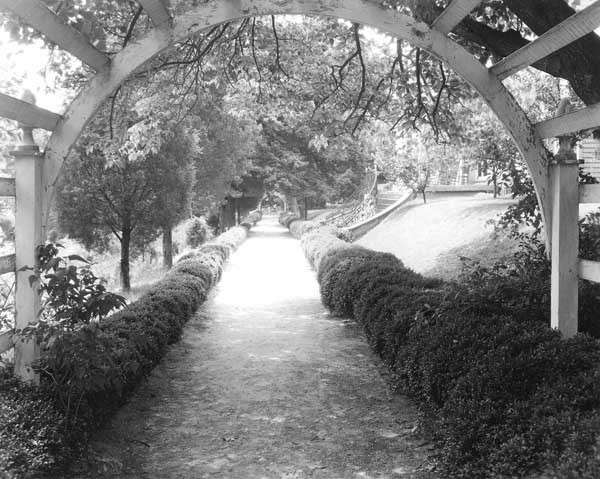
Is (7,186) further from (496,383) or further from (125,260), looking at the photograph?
(125,260)

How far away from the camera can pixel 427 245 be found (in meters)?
17.9

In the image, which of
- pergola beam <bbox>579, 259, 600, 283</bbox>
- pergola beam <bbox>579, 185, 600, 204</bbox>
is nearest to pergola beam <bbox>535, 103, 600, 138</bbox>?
pergola beam <bbox>579, 185, 600, 204</bbox>

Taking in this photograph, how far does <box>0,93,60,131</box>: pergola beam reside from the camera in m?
3.58

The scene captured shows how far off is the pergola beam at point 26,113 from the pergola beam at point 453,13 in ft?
9.27

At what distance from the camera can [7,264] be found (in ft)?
12.4

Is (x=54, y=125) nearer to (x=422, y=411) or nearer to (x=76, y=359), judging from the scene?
(x=76, y=359)

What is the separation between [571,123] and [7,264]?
13.0 feet

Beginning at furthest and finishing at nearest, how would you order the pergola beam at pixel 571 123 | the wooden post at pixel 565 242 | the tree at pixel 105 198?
the tree at pixel 105 198 < the wooden post at pixel 565 242 < the pergola beam at pixel 571 123

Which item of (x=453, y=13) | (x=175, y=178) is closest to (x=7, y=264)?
(x=453, y=13)

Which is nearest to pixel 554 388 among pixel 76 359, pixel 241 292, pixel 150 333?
pixel 76 359

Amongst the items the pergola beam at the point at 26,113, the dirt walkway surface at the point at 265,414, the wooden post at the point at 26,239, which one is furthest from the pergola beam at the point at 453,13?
the dirt walkway surface at the point at 265,414

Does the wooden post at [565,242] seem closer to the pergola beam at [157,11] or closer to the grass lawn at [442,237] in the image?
the pergola beam at [157,11]

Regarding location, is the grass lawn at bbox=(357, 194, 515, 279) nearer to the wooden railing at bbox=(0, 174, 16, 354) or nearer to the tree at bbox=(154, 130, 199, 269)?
the tree at bbox=(154, 130, 199, 269)

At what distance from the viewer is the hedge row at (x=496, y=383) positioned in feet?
8.81
